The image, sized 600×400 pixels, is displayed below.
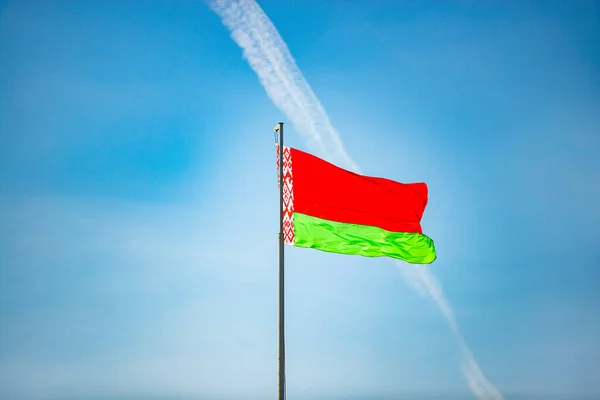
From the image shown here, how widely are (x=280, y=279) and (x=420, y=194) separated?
12253 mm

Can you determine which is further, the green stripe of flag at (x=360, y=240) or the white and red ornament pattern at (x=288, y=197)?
the green stripe of flag at (x=360, y=240)

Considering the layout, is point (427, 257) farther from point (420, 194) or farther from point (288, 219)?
point (288, 219)

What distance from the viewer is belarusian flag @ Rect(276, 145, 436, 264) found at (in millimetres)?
31391

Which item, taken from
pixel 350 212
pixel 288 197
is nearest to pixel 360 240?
pixel 350 212

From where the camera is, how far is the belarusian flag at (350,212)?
31.4 m

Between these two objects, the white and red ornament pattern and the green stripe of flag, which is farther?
the green stripe of flag

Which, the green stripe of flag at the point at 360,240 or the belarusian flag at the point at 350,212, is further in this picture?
the green stripe of flag at the point at 360,240

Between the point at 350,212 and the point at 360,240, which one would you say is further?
the point at 360,240

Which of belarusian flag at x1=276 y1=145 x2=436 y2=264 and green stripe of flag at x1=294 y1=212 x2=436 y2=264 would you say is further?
green stripe of flag at x1=294 y1=212 x2=436 y2=264

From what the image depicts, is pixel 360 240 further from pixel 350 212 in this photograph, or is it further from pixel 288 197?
pixel 288 197

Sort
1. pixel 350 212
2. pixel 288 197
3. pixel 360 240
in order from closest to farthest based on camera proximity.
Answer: pixel 288 197 < pixel 350 212 < pixel 360 240

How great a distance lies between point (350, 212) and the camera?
1323 inches

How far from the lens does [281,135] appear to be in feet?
100

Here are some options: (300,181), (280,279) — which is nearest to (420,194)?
(300,181)
